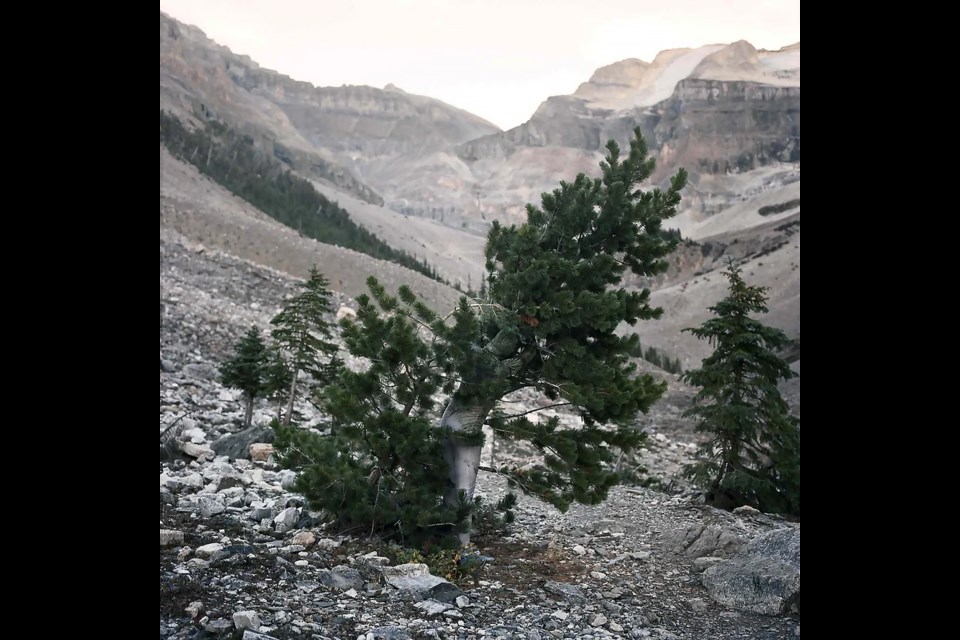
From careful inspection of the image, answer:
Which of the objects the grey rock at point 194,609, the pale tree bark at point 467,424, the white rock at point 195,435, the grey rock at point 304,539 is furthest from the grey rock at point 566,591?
the white rock at point 195,435

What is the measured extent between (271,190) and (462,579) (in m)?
77.0

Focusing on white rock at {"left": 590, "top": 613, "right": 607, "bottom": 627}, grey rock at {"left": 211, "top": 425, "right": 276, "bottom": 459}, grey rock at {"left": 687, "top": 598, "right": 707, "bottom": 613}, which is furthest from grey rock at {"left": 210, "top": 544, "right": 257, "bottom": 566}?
grey rock at {"left": 211, "top": 425, "right": 276, "bottom": 459}

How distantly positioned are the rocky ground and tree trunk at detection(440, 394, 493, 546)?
0.89 metres

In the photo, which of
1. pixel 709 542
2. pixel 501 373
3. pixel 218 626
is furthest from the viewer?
pixel 709 542

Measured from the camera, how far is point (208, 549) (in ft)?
21.7

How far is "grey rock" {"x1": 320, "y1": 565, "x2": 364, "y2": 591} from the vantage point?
627 cm

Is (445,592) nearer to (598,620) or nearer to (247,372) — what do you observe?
(598,620)

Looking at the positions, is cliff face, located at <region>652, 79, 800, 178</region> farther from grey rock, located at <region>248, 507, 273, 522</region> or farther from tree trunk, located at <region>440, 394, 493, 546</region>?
grey rock, located at <region>248, 507, 273, 522</region>

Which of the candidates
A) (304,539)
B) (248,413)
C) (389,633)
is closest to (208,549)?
(304,539)
